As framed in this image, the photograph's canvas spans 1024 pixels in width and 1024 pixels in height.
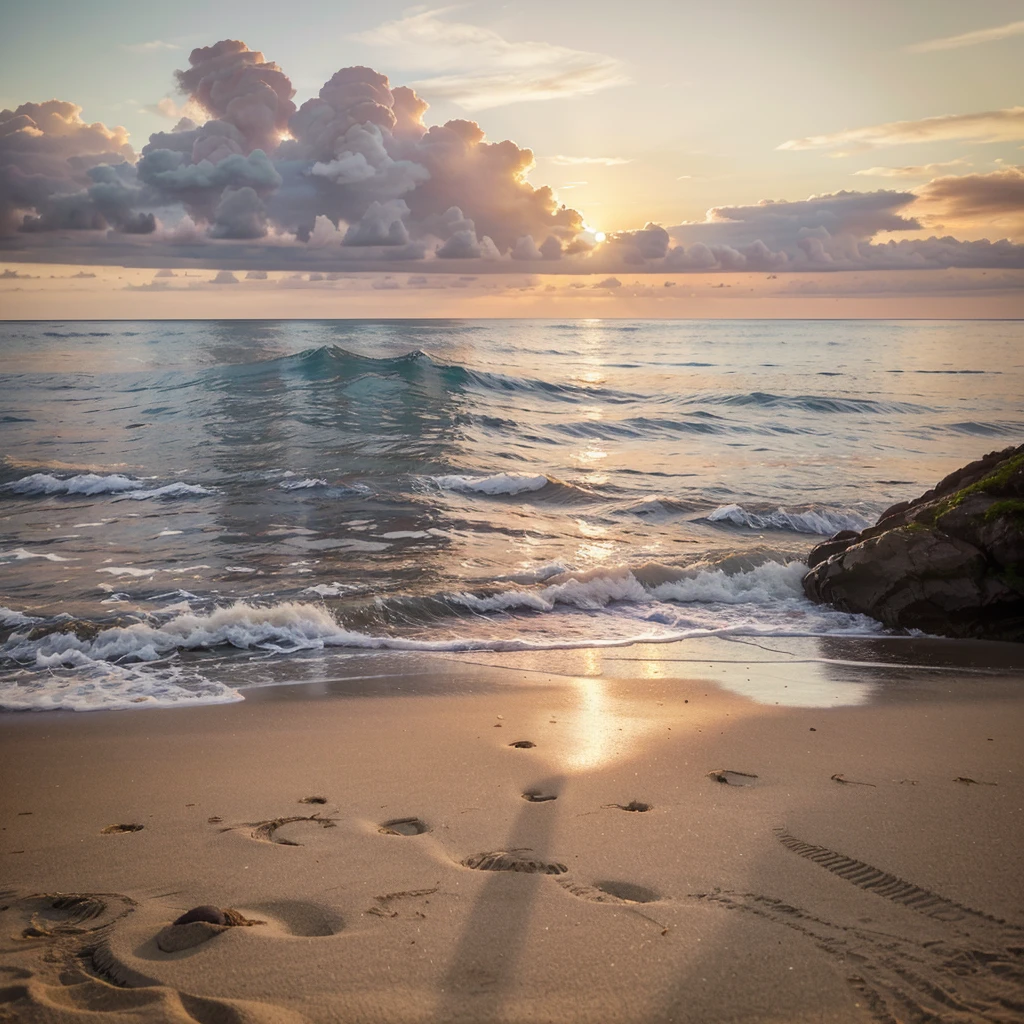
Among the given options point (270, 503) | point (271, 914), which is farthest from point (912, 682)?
point (270, 503)

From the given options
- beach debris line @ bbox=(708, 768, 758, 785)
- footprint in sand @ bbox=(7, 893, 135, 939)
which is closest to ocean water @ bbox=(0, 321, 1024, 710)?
footprint in sand @ bbox=(7, 893, 135, 939)

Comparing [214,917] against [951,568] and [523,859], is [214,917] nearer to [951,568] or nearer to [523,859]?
[523,859]

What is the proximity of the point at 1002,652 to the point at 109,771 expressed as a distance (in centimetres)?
832

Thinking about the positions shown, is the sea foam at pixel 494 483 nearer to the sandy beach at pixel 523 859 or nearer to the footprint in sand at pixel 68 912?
the sandy beach at pixel 523 859

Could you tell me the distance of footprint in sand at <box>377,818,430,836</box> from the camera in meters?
4.08

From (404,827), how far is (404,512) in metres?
11.1

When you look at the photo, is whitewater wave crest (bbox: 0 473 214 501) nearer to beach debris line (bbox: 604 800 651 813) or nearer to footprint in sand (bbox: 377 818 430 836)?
footprint in sand (bbox: 377 818 430 836)

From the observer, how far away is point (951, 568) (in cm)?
888

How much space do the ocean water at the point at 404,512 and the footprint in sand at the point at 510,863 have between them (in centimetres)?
395

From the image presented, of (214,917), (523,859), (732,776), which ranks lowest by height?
(732,776)

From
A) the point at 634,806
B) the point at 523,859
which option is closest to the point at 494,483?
the point at 634,806

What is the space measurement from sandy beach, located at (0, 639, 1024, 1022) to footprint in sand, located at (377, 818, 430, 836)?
2cm

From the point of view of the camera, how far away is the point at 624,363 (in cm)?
6075

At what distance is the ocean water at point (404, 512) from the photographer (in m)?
8.64
